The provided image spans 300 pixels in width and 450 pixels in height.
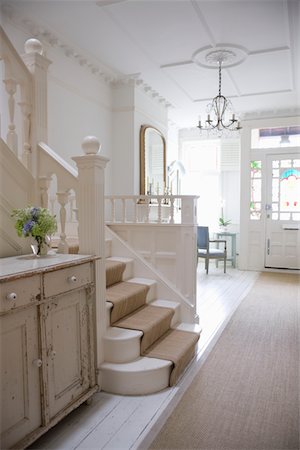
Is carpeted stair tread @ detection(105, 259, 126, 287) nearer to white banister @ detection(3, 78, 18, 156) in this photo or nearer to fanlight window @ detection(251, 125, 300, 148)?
white banister @ detection(3, 78, 18, 156)

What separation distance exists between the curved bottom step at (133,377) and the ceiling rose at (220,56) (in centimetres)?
347

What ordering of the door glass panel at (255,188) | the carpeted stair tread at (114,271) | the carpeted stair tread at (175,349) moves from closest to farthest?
the carpeted stair tread at (175,349) → the carpeted stair tread at (114,271) → the door glass panel at (255,188)

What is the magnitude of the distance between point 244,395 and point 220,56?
12.1 feet

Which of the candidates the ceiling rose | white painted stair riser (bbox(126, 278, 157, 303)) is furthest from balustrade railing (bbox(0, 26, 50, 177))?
the ceiling rose

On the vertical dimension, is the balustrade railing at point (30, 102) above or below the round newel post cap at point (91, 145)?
above

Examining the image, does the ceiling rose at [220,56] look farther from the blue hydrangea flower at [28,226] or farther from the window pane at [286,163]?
the blue hydrangea flower at [28,226]

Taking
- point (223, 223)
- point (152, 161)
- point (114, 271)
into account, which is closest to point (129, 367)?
point (114, 271)

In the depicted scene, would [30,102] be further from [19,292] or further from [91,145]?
[19,292]

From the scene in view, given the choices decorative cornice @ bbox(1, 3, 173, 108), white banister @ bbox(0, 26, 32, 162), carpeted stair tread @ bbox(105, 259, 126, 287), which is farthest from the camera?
decorative cornice @ bbox(1, 3, 173, 108)

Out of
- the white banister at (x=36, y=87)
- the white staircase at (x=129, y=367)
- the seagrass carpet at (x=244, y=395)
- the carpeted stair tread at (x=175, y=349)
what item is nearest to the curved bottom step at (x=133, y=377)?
the white staircase at (x=129, y=367)

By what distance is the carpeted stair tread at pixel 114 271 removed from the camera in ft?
10.1

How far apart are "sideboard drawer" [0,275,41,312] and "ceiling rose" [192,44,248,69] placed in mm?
3477

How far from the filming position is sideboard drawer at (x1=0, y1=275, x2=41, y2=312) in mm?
1591

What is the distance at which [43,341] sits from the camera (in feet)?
5.98
